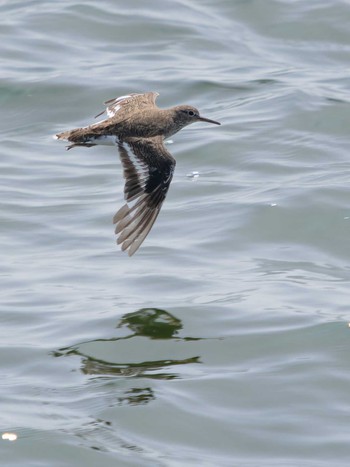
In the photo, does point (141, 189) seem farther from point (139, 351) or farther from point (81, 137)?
point (139, 351)

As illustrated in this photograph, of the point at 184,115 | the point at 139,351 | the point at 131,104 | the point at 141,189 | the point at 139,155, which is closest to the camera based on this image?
the point at 139,351

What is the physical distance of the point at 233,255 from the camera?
34.8 ft

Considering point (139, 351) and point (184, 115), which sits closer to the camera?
point (139, 351)

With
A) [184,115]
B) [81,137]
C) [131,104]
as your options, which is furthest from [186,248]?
[81,137]

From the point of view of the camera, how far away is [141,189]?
909cm

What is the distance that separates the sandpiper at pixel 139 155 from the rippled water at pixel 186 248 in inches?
30.0

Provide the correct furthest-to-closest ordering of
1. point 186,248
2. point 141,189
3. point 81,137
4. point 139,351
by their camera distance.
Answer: point 186,248, point 81,137, point 141,189, point 139,351

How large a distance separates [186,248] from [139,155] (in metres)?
1.67

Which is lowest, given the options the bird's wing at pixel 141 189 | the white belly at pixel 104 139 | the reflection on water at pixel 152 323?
the reflection on water at pixel 152 323

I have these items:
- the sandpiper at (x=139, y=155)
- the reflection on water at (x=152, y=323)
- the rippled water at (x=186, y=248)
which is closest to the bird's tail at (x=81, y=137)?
the sandpiper at (x=139, y=155)

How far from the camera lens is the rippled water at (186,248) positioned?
A: 7555 mm

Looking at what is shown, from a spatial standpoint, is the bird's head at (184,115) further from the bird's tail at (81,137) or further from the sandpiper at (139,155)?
the bird's tail at (81,137)

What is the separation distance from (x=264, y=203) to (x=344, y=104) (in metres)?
3.22

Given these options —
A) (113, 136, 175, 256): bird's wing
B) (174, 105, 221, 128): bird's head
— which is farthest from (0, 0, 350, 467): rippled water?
(174, 105, 221, 128): bird's head
